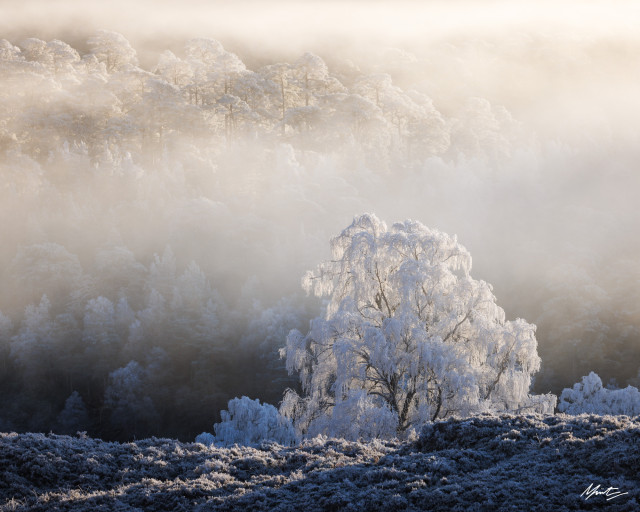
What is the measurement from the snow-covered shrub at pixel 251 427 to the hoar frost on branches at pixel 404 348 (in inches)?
582

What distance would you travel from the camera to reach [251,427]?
1462 inches

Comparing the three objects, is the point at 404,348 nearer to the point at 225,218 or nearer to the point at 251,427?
the point at 251,427

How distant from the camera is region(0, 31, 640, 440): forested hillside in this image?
51.0 m

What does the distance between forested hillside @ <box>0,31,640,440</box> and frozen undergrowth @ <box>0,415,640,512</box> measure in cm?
3220

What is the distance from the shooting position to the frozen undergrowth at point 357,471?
10.7 m

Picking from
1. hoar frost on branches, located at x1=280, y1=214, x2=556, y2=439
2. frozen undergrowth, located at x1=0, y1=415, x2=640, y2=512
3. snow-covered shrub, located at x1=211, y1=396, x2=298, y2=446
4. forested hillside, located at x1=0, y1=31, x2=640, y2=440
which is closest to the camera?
frozen undergrowth, located at x1=0, y1=415, x2=640, y2=512

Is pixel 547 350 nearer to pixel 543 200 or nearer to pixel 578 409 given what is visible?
pixel 578 409

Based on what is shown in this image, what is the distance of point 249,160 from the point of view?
7850cm

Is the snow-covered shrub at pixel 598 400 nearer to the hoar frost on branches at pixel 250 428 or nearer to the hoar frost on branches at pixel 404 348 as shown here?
the hoar frost on branches at pixel 404 348

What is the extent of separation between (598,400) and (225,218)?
4609 centimetres
